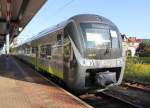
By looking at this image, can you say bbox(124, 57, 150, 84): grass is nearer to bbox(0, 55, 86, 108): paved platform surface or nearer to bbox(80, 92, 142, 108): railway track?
bbox(80, 92, 142, 108): railway track

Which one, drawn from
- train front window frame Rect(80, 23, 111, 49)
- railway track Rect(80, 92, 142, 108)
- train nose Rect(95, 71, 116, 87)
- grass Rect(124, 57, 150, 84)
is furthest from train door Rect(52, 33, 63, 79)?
grass Rect(124, 57, 150, 84)

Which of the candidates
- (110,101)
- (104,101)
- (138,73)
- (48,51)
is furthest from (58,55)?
(138,73)

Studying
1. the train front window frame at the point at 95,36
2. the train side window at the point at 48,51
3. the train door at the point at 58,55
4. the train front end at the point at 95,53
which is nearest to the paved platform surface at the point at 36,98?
the train door at the point at 58,55

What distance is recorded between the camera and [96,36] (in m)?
13.5

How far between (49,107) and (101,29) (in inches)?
179

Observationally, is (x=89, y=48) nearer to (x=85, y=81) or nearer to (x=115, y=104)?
(x=85, y=81)

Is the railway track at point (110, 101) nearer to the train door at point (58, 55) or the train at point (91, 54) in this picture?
the train at point (91, 54)

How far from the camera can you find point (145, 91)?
50.6 ft

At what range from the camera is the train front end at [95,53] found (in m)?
13.0

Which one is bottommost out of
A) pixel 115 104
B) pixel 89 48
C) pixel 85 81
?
pixel 115 104

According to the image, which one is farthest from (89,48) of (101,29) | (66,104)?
(66,104)

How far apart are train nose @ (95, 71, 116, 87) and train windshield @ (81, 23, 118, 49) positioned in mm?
997

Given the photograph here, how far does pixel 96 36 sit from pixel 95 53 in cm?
68

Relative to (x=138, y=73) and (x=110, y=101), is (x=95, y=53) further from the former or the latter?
(x=138, y=73)
